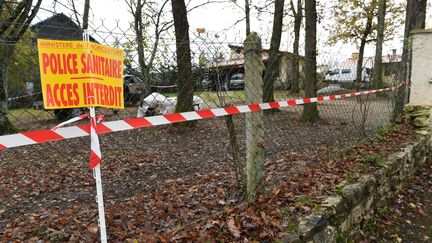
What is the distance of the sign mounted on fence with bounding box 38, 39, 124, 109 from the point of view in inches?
68.4

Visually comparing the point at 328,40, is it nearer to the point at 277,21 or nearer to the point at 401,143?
the point at 277,21

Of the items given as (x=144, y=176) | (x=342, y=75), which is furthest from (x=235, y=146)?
(x=342, y=75)

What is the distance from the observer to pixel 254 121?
9.95 feet

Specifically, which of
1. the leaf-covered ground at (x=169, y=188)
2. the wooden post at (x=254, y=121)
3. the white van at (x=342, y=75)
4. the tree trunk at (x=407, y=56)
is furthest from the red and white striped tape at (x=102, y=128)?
the tree trunk at (x=407, y=56)

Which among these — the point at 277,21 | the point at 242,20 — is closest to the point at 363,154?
the point at 277,21

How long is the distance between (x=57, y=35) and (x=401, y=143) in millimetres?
5518

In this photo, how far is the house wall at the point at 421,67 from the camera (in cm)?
657

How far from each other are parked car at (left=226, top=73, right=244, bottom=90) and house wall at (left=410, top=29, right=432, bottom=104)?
5385mm

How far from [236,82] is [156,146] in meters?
4.39

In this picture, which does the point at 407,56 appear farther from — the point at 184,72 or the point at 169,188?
the point at 184,72

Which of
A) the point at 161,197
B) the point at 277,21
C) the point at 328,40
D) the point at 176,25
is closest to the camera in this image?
the point at 161,197

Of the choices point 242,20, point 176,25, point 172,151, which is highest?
point 242,20

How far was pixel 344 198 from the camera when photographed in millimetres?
3184

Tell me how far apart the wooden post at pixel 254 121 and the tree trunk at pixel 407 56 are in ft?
17.1
